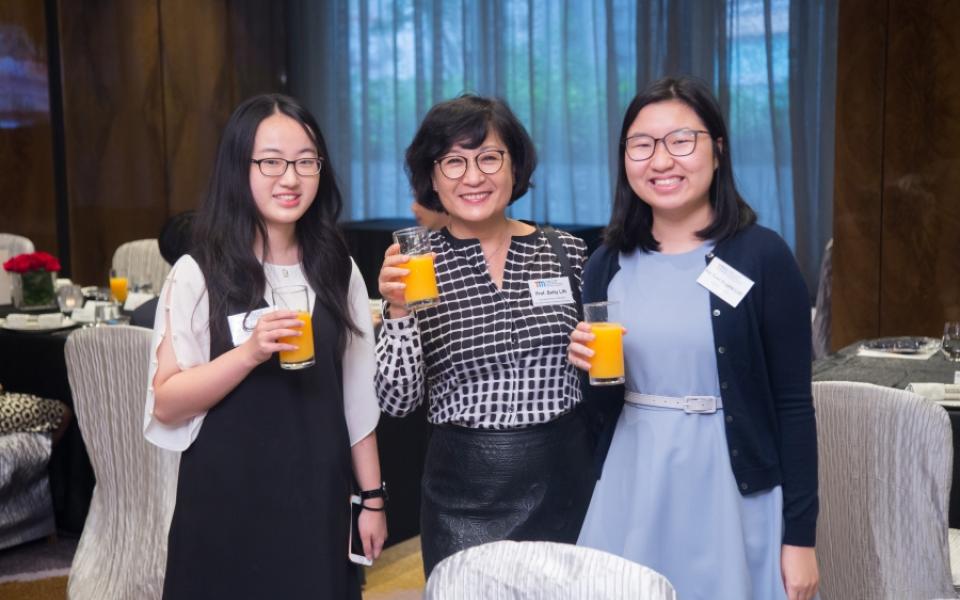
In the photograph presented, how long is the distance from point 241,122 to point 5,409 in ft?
8.50

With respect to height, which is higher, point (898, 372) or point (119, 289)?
point (119, 289)

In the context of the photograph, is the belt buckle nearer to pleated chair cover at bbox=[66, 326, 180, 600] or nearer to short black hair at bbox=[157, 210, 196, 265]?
pleated chair cover at bbox=[66, 326, 180, 600]

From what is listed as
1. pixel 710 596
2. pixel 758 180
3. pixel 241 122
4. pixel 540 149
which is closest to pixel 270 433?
pixel 241 122

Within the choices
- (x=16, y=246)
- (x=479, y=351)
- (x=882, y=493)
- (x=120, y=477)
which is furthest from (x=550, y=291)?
(x=16, y=246)

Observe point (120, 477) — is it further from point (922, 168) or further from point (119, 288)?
point (922, 168)

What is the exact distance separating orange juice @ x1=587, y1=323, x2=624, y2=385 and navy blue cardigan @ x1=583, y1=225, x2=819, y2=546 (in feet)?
0.56

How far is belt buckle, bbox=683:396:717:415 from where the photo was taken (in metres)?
1.94

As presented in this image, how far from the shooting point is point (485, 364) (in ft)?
7.41

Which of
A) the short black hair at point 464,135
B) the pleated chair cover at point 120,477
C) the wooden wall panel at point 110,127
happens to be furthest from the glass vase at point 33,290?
the short black hair at point 464,135

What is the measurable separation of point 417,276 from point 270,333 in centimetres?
36

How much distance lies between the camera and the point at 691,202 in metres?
1.97

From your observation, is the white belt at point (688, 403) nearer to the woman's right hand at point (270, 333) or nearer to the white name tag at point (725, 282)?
the white name tag at point (725, 282)

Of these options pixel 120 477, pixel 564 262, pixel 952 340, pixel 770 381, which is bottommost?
pixel 120 477

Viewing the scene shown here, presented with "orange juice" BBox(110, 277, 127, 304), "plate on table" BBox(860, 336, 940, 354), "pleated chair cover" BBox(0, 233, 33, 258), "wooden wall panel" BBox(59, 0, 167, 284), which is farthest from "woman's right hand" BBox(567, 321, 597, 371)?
"wooden wall panel" BBox(59, 0, 167, 284)
